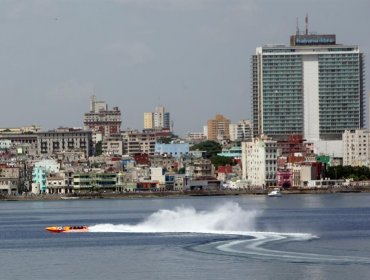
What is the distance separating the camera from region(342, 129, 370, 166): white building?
151750 millimetres

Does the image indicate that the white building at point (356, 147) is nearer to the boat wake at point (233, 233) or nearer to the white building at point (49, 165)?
the white building at point (49, 165)

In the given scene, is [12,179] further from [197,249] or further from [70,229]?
[197,249]

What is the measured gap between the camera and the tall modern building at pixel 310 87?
547 feet

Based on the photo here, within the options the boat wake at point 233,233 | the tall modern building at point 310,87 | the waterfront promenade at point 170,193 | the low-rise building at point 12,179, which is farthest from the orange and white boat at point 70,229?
the tall modern building at point 310,87

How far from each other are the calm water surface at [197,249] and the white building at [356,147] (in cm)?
7534

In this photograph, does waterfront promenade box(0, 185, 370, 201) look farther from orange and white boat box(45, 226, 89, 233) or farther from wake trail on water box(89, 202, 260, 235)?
orange and white boat box(45, 226, 89, 233)

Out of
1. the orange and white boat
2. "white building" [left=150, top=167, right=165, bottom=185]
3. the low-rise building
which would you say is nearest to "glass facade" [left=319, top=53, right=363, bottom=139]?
"white building" [left=150, top=167, right=165, bottom=185]

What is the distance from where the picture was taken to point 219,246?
52.2 metres

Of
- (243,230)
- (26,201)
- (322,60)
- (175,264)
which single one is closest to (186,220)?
(243,230)

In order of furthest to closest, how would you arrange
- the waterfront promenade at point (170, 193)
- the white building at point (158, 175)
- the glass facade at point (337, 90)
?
the glass facade at point (337, 90)
the white building at point (158, 175)
the waterfront promenade at point (170, 193)

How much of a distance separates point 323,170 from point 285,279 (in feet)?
318

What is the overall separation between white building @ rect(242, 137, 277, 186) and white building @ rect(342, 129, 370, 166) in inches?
672

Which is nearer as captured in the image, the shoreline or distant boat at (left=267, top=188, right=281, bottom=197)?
distant boat at (left=267, top=188, right=281, bottom=197)

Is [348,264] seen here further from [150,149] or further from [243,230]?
[150,149]
